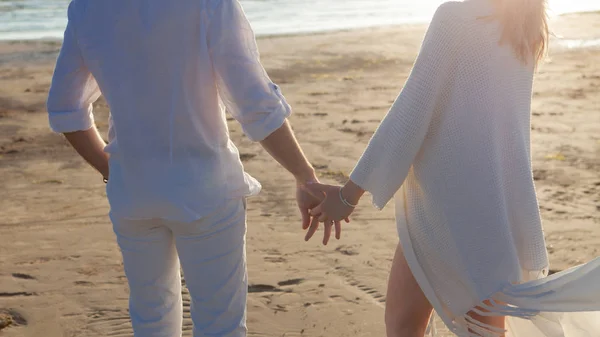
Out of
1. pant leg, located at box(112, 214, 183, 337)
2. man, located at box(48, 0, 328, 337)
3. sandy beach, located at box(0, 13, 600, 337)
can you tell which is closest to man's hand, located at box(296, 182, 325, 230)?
man, located at box(48, 0, 328, 337)

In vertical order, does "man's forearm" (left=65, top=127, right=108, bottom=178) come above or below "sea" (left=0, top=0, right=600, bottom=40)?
above

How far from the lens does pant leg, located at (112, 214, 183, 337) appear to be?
8.67ft

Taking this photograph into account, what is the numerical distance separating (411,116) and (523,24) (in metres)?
0.45

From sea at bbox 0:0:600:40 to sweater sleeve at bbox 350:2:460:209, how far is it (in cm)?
1652

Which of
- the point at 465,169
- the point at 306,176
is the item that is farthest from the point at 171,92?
the point at 465,169

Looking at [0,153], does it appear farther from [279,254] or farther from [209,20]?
[209,20]

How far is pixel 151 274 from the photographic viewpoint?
2.72 meters

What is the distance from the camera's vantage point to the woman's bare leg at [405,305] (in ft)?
9.43

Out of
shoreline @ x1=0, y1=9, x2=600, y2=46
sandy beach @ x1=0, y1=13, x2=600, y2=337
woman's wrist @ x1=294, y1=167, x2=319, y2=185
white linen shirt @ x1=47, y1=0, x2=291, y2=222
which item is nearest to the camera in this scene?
white linen shirt @ x1=47, y1=0, x2=291, y2=222

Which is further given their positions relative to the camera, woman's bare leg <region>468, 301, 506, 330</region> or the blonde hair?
woman's bare leg <region>468, 301, 506, 330</region>

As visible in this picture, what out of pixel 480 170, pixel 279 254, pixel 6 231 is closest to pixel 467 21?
pixel 480 170

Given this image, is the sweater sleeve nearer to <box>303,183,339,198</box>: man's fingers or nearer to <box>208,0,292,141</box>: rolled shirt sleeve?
<box>303,183,339,198</box>: man's fingers

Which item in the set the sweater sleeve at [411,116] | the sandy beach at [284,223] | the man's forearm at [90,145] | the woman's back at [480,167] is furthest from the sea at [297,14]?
the woman's back at [480,167]

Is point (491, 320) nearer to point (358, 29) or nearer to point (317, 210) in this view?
point (317, 210)
